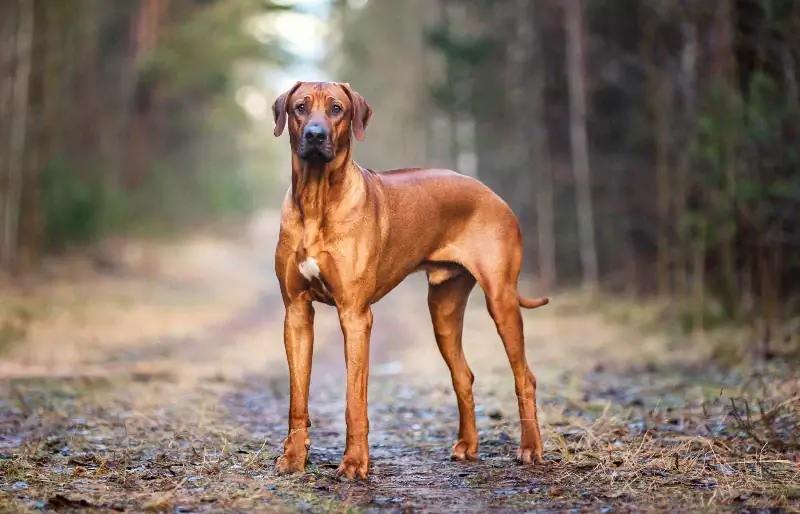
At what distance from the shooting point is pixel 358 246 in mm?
5012

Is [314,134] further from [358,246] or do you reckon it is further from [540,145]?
[540,145]

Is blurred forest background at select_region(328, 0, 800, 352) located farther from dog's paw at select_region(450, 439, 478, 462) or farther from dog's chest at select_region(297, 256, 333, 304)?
dog's chest at select_region(297, 256, 333, 304)

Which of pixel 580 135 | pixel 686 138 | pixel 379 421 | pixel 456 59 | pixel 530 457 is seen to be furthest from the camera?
pixel 456 59

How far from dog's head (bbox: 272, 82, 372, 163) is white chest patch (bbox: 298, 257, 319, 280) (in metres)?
0.56

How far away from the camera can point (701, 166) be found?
1152 cm

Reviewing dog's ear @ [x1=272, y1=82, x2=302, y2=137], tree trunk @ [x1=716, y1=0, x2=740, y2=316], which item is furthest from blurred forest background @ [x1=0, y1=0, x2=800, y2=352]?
dog's ear @ [x1=272, y1=82, x2=302, y2=137]

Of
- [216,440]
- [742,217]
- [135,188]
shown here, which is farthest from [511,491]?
[135,188]

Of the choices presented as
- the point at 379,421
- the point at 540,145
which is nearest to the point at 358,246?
the point at 379,421

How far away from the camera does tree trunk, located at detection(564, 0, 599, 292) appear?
1677 cm

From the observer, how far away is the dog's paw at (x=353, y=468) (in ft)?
15.9

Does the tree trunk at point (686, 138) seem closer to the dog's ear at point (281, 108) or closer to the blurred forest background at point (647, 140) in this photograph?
the blurred forest background at point (647, 140)

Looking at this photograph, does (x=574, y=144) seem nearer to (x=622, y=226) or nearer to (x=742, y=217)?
(x=622, y=226)

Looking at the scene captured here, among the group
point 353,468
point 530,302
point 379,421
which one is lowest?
point 379,421

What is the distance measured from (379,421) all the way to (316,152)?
302cm
